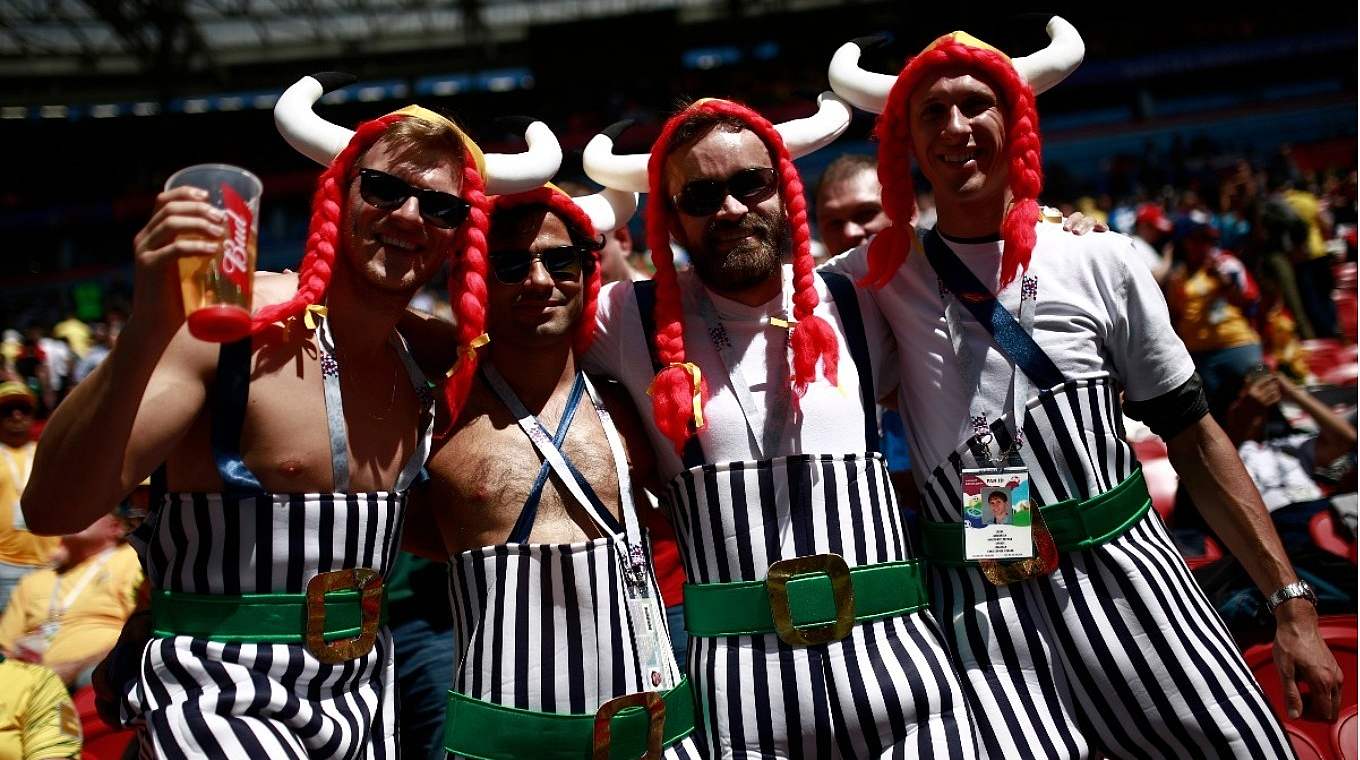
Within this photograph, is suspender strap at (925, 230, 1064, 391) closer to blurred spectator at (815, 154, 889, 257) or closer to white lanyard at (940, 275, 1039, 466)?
white lanyard at (940, 275, 1039, 466)

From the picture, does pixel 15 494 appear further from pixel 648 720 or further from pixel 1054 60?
pixel 1054 60

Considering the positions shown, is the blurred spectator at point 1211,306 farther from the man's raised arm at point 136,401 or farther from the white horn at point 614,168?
the man's raised arm at point 136,401

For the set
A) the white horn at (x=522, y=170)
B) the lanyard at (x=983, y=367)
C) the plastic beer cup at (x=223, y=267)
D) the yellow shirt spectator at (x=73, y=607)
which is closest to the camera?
the plastic beer cup at (x=223, y=267)

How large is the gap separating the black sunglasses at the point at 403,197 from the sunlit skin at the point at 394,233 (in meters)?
0.01

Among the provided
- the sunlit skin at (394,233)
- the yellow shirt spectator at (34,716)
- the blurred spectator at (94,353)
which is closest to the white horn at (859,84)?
the sunlit skin at (394,233)

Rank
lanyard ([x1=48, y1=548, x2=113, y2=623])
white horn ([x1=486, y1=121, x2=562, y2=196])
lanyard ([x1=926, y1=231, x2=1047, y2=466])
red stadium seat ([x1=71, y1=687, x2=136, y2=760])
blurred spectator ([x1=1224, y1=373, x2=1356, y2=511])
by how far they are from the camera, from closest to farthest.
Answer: lanyard ([x1=926, y1=231, x2=1047, y2=466]) < white horn ([x1=486, y1=121, x2=562, y2=196]) < red stadium seat ([x1=71, y1=687, x2=136, y2=760]) < blurred spectator ([x1=1224, y1=373, x2=1356, y2=511]) < lanyard ([x1=48, y1=548, x2=113, y2=623])

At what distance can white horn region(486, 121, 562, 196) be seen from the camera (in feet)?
8.41

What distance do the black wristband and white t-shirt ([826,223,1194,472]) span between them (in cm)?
2

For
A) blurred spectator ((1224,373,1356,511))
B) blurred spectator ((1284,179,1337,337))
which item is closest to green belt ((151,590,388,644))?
blurred spectator ((1224,373,1356,511))

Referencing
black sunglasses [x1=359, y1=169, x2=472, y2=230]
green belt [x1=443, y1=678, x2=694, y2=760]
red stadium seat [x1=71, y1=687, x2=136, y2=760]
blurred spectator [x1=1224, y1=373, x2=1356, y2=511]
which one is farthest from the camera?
blurred spectator [x1=1224, y1=373, x2=1356, y2=511]

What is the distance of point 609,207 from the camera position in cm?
296

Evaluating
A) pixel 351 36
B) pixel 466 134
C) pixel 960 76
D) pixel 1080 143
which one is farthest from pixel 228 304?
pixel 351 36

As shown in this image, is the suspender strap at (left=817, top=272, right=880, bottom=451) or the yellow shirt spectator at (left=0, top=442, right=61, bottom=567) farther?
the yellow shirt spectator at (left=0, top=442, right=61, bottom=567)

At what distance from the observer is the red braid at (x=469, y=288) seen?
2471 mm
